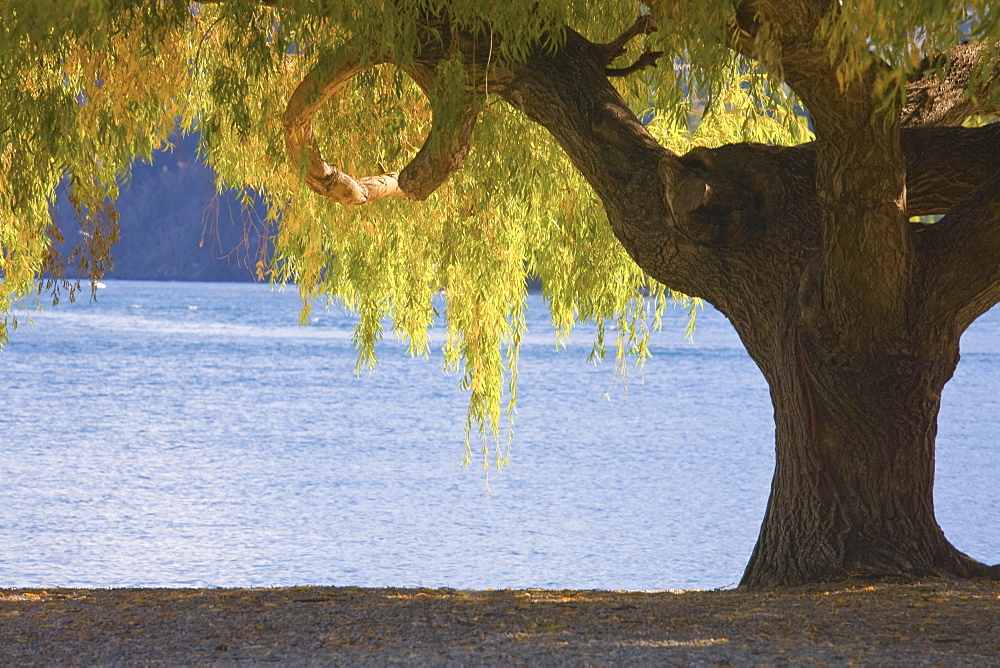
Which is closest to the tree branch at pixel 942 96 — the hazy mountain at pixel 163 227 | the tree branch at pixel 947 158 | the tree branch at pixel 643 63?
the tree branch at pixel 947 158

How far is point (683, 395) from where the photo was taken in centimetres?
1945

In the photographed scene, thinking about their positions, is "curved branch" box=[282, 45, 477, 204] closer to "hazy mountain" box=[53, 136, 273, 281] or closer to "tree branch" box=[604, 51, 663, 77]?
"tree branch" box=[604, 51, 663, 77]

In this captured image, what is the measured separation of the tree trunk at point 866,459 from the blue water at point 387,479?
114 inches

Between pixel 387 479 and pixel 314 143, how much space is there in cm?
734

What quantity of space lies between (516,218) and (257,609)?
9.66 feet

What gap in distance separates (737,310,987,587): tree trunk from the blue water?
114 inches

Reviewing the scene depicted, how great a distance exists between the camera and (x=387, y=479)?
36.2 ft

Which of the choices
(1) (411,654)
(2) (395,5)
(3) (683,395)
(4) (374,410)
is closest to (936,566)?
(1) (411,654)

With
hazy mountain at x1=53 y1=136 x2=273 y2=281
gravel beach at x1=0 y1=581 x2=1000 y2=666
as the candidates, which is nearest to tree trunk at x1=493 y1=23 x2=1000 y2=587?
gravel beach at x1=0 y1=581 x2=1000 y2=666

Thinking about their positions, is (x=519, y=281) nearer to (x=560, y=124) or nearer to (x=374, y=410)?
(x=560, y=124)

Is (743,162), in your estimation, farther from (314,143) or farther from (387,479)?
(387,479)

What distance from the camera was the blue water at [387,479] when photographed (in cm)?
784

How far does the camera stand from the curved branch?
354cm

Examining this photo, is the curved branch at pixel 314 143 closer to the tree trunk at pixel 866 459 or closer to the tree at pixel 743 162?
the tree at pixel 743 162
